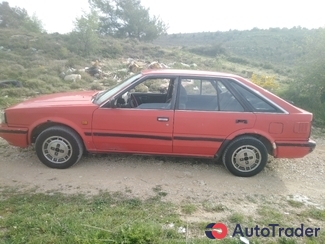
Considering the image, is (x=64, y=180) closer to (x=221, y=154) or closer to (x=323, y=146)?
(x=221, y=154)

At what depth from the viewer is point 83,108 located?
13.4 ft

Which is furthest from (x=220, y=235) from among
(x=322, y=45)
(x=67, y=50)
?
(x=67, y=50)

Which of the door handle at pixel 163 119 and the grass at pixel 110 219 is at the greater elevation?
the door handle at pixel 163 119

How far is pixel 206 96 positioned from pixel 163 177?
1.43 meters

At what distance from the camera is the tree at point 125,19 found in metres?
36.4

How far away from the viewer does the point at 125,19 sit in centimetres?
3666

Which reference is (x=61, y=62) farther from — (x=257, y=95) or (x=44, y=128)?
(x=257, y=95)

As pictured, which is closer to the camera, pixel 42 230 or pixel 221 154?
pixel 42 230

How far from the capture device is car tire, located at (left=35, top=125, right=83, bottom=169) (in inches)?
162

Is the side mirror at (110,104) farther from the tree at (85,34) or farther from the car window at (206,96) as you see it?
the tree at (85,34)

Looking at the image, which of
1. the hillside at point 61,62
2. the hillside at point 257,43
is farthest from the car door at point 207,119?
the hillside at point 257,43

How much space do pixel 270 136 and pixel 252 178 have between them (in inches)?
29.2

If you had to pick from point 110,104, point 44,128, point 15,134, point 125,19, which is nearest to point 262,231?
point 110,104

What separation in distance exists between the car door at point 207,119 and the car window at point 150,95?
8.9 inches
